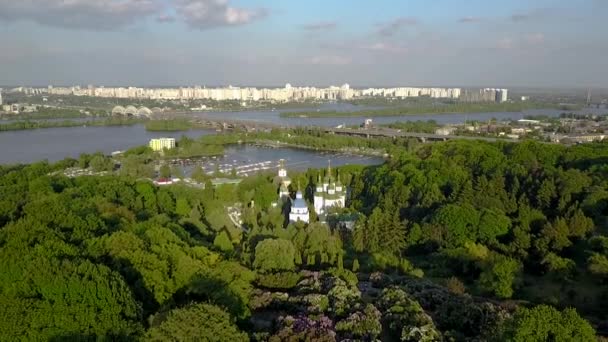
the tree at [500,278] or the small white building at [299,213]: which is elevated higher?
the small white building at [299,213]

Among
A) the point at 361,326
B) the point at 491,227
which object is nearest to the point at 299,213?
the point at 491,227

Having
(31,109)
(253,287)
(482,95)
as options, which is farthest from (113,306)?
(482,95)

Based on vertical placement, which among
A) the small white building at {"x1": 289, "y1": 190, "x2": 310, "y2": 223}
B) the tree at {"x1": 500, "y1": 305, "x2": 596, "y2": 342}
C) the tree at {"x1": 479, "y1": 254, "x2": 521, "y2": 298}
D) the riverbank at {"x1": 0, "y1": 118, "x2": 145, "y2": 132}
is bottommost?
the tree at {"x1": 479, "y1": 254, "x2": 521, "y2": 298}

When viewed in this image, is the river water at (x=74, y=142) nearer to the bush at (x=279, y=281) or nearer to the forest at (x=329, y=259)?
the forest at (x=329, y=259)

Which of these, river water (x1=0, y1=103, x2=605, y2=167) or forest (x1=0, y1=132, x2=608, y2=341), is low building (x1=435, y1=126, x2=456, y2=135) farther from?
forest (x1=0, y1=132, x2=608, y2=341)

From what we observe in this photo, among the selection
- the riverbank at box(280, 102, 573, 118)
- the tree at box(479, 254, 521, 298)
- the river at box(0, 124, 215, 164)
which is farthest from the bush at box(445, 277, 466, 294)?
the riverbank at box(280, 102, 573, 118)

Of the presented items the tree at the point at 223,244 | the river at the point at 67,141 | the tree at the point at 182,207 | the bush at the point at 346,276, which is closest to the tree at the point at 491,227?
the bush at the point at 346,276
